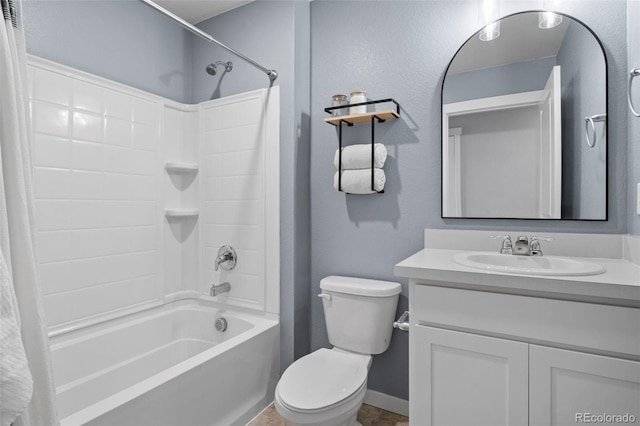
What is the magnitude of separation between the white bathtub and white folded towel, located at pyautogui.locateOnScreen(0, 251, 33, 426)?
0.57 metres

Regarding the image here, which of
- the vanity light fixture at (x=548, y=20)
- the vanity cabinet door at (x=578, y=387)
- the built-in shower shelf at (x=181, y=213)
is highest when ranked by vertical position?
the vanity light fixture at (x=548, y=20)

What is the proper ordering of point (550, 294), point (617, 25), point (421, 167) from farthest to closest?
1. point (421, 167)
2. point (617, 25)
3. point (550, 294)

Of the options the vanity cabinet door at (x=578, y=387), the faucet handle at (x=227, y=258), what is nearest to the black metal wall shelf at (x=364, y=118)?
the faucet handle at (x=227, y=258)

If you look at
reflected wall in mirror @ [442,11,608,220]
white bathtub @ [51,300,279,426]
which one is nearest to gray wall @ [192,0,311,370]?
white bathtub @ [51,300,279,426]

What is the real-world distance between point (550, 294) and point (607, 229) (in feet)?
2.14

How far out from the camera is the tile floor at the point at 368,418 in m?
1.90

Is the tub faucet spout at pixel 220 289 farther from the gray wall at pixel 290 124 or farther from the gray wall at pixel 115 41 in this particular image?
the gray wall at pixel 115 41

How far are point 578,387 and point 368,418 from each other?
115cm

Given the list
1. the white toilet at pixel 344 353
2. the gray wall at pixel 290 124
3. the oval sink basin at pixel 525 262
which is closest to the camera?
the oval sink basin at pixel 525 262

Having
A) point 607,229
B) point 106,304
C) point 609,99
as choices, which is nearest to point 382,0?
point 609,99

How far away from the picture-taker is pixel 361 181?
1.95m

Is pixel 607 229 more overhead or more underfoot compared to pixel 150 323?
more overhead

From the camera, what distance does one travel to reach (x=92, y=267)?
6.50 feet

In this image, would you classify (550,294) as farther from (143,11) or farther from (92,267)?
(143,11)
